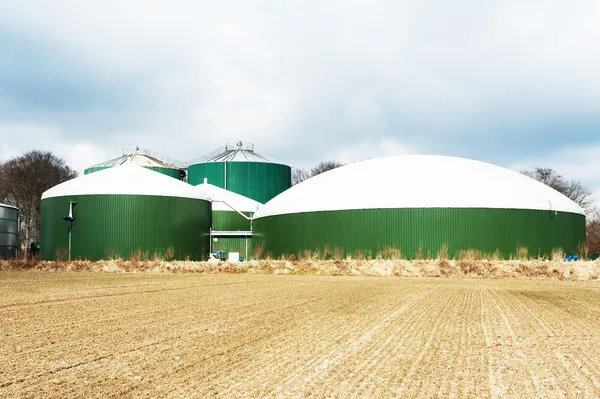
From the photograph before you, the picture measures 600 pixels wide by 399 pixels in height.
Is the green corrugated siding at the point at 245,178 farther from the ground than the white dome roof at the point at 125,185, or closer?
farther from the ground

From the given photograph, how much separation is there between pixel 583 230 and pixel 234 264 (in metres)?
24.9

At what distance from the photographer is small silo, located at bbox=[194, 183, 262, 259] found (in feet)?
155

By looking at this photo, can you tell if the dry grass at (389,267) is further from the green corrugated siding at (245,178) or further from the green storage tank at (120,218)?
the green corrugated siding at (245,178)

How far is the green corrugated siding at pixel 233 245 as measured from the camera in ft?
154

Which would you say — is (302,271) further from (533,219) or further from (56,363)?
(56,363)

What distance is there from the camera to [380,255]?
3341cm

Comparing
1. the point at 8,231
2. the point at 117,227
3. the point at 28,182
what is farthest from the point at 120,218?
the point at 28,182

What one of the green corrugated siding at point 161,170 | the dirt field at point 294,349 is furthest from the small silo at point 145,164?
the dirt field at point 294,349

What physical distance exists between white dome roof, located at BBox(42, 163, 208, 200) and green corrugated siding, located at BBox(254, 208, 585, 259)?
9.84m

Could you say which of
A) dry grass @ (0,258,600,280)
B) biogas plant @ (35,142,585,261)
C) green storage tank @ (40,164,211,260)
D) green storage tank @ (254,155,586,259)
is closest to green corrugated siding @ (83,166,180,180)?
biogas plant @ (35,142,585,261)

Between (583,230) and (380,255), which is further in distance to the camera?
(583,230)

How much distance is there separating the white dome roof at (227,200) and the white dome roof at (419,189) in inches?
340

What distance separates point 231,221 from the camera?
163ft

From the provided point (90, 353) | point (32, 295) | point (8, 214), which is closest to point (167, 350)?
point (90, 353)
